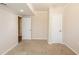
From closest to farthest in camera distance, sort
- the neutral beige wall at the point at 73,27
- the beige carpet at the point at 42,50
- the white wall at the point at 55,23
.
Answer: the neutral beige wall at the point at 73,27 < the beige carpet at the point at 42,50 < the white wall at the point at 55,23

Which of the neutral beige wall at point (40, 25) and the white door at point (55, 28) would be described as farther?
the neutral beige wall at point (40, 25)

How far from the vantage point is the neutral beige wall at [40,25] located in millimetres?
11086

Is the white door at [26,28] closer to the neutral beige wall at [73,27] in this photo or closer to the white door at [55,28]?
the white door at [55,28]

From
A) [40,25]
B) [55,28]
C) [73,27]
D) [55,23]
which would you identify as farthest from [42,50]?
[40,25]

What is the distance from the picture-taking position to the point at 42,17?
438 inches

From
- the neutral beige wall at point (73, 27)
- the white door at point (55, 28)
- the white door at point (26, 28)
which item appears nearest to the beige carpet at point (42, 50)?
the neutral beige wall at point (73, 27)

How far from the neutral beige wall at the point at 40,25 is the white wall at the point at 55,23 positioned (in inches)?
92.6

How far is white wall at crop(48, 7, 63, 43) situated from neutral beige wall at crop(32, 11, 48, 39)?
2.35 metres

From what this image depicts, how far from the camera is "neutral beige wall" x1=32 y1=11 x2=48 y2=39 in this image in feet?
36.4

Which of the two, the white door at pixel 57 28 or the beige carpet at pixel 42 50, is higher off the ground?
the white door at pixel 57 28

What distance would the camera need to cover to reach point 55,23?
8719 mm

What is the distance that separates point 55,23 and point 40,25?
8.76 feet
